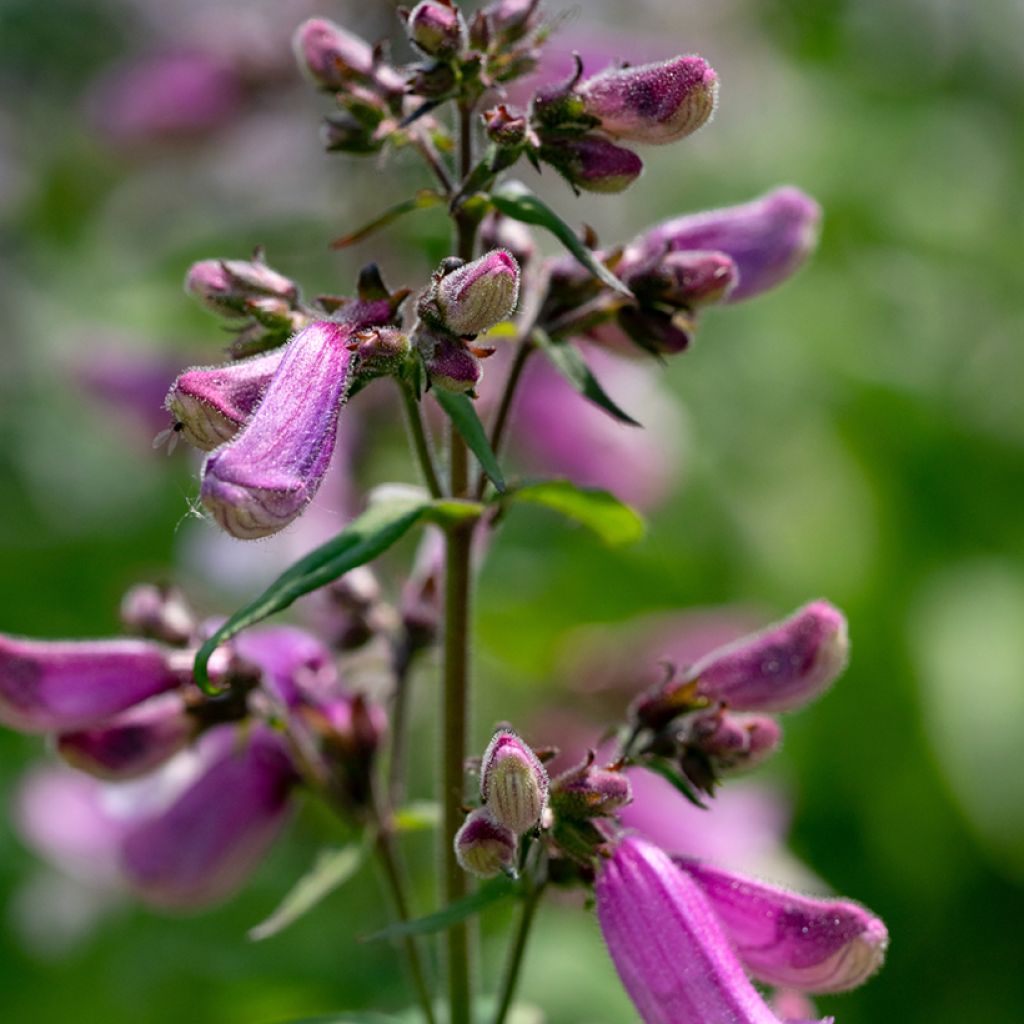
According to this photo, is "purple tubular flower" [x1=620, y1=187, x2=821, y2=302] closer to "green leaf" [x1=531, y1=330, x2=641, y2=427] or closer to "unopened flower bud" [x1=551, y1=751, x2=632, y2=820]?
"green leaf" [x1=531, y1=330, x2=641, y2=427]

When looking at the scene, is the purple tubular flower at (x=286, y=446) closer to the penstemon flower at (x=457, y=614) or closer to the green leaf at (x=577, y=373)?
the penstemon flower at (x=457, y=614)

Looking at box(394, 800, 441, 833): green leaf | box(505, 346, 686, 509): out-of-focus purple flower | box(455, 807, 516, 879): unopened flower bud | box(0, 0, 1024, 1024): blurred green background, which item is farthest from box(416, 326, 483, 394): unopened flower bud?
box(505, 346, 686, 509): out-of-focus purple flower

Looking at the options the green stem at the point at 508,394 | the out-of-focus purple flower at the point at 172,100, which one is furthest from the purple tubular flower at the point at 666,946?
the out-of-focus purple flower at the point at 172,100

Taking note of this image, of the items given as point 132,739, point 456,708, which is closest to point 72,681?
point 132,739

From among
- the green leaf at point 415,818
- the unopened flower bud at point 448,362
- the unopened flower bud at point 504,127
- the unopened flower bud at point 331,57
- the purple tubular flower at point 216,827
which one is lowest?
the purple tubular flower at point 216,827

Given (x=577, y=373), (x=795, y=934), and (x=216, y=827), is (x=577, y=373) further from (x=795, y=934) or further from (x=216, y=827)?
(x=216, y=827)

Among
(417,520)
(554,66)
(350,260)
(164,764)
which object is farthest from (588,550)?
(417,520)
